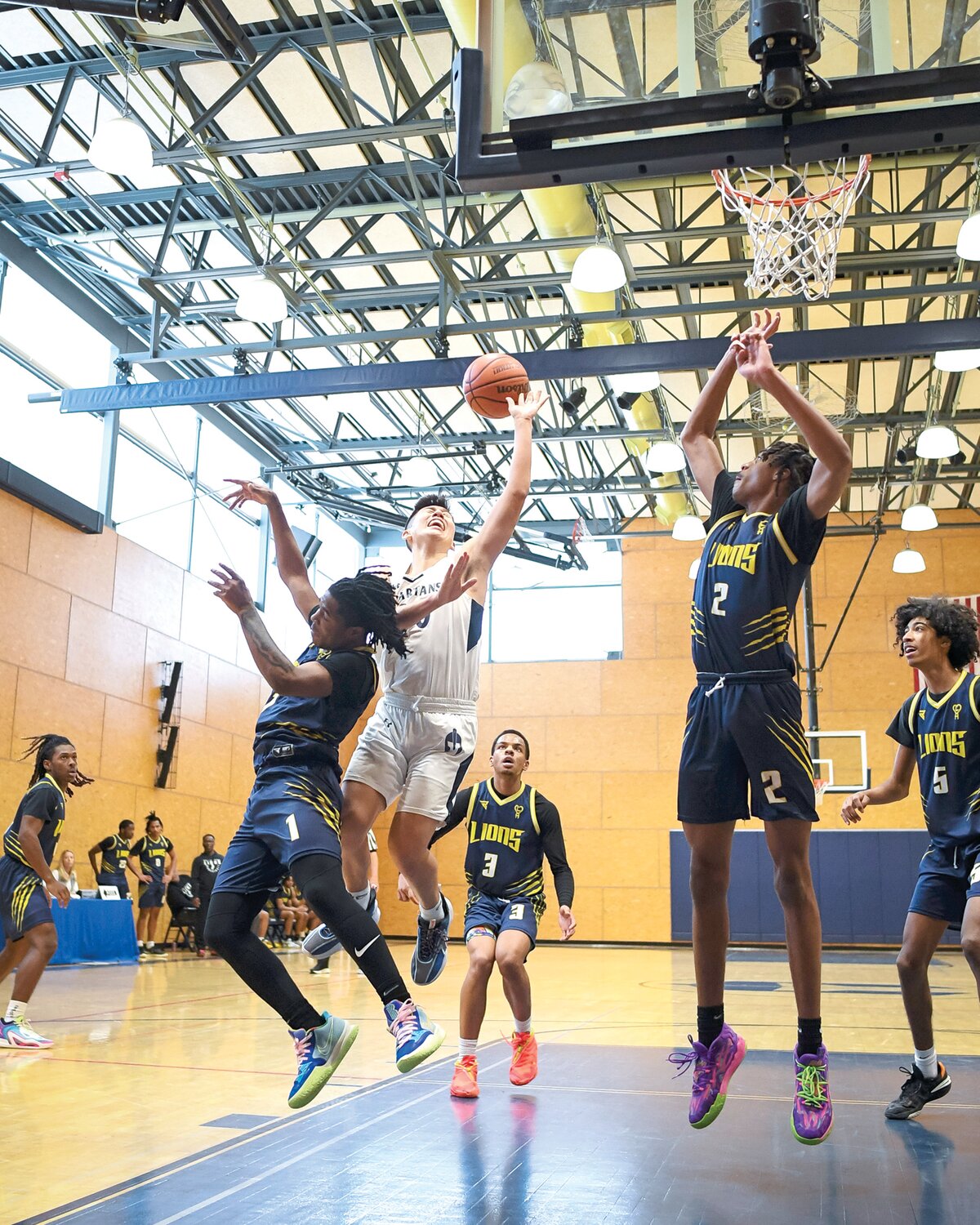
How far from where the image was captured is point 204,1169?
13.4 ft

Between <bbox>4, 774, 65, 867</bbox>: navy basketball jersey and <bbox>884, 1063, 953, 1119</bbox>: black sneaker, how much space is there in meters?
4.88

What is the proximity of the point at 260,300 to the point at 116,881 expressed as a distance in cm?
760

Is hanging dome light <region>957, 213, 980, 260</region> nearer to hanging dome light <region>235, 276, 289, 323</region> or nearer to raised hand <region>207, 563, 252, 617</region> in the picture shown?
hanging dome light <region>235, 276, 289, 323</region>

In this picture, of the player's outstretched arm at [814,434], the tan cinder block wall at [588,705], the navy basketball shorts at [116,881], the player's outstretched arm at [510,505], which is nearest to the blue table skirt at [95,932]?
the navy basketball shorts at [116,881]

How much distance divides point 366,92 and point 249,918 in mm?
9391

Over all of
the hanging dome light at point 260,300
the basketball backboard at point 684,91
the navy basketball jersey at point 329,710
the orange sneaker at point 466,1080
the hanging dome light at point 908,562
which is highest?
the hanging dome light at point 260,300

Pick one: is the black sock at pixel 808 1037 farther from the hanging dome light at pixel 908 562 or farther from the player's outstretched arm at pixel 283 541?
the hanging dome light at pixel 908 562

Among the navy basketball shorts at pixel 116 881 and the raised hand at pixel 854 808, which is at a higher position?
the raised hand at pixel 854 808

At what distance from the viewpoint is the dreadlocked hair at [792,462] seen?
4.19 m

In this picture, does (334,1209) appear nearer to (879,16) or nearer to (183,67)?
(879,16)

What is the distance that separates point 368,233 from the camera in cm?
1319

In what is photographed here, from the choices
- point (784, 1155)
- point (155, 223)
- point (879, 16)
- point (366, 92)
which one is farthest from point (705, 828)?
point (155, 223)

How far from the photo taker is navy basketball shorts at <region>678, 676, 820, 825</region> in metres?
3.88

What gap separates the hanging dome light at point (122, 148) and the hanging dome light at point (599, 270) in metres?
3.57
